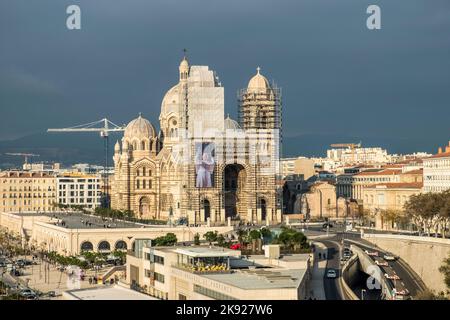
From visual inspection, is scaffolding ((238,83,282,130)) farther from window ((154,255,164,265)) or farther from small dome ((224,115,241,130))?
window ((154,255,164,265))

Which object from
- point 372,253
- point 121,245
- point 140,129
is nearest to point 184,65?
point 140,129

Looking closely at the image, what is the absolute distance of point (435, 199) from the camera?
80.1 meters

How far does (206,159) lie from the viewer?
10106 cm

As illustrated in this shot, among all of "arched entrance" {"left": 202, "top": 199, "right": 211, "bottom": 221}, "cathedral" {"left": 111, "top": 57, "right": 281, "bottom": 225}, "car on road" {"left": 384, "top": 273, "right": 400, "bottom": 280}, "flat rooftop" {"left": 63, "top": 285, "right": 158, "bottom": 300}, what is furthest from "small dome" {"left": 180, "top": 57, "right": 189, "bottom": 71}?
"flat rooftop" {"left": 63, "top": 285, "right": 158, "bottom": 300}

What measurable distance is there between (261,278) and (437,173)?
54590 mm

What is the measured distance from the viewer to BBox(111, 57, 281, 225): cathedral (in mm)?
101375

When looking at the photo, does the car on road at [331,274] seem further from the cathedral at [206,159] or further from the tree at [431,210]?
the cathedral at [206,159]

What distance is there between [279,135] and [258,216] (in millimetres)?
8490

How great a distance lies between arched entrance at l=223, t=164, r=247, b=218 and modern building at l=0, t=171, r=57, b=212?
41113 mm

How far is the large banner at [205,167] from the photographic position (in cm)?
10100

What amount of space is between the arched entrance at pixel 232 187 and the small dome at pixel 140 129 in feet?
42.3

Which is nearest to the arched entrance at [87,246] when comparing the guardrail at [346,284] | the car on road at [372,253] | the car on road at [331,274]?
the car on road at [372,253]

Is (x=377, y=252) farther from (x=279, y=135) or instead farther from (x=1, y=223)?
(x=1, y=223)
